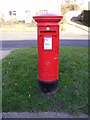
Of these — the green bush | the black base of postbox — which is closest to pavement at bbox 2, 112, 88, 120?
the black base of postbox

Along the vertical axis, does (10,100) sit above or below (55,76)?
below

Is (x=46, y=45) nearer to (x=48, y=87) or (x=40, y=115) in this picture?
(x=48, y=87)

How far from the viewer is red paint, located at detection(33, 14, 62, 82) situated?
3.71m

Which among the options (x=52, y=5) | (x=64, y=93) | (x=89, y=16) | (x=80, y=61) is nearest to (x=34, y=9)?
(x=52, y=5)

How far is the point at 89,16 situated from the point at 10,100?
23.5 meters

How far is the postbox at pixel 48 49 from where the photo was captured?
12.2ft

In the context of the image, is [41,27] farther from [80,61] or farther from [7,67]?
[80,61]

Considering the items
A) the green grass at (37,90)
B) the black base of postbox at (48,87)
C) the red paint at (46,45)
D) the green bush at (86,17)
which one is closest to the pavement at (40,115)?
the green grass at (37,90)

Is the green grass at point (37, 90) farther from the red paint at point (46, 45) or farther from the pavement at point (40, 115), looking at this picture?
the red paint at point (46, 45)

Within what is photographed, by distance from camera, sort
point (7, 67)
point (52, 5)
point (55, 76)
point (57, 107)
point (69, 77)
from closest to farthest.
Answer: point (57, 107)
point (55, 76)
point (69, 77)
point (7, 67)
point (52, 5)

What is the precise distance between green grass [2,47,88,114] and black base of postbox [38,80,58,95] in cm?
10

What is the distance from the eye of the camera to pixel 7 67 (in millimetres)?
5137

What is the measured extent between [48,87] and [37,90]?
0.27 m

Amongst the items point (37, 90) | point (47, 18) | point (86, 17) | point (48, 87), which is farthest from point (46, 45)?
point (86, 17)
